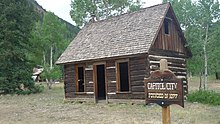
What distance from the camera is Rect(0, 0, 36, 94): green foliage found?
27.9 m

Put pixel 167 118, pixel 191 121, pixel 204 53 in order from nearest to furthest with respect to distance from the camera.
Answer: pixel 167 118
pixel 191 121
pixel 204 53

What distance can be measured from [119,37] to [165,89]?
13.0 metres

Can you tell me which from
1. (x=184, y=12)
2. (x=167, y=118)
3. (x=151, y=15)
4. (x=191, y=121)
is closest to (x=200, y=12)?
(x=184, y=12)

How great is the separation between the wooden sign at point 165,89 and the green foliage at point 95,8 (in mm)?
33020

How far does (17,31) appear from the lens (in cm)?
2852

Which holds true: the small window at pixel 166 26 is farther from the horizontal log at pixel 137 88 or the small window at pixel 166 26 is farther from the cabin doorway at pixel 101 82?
the cabin doorway at pixel 101 82

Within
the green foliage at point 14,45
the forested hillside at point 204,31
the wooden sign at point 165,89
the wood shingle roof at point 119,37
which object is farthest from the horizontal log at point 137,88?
the green foliage at point 14,45

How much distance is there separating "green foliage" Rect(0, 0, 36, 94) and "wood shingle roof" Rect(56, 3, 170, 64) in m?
8.20

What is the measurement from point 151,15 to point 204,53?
11.4 meters

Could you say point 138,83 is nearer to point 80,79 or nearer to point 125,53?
point 125,53

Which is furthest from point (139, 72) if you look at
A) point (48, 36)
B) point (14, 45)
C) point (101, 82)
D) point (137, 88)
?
point (48, 36)

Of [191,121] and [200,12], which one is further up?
[200,12]

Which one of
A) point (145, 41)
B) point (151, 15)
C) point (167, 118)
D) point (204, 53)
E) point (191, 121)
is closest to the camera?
point (167, 118)

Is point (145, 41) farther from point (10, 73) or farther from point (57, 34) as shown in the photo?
point (57, 34)
